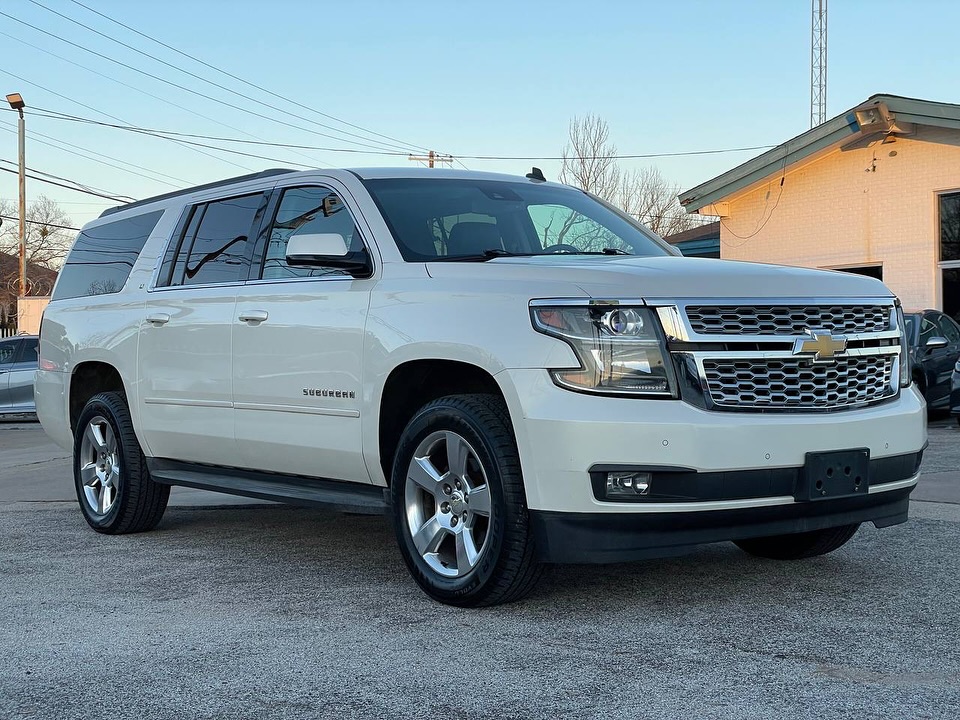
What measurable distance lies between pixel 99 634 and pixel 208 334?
2.08 metres

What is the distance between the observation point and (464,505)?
503 cm

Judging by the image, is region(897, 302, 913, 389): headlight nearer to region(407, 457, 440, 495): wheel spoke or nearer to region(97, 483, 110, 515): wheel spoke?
region(407, 457, 440, 495): wheel spoke

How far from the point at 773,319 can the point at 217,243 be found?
3.30 m

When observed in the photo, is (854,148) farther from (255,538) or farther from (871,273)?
(255,538)

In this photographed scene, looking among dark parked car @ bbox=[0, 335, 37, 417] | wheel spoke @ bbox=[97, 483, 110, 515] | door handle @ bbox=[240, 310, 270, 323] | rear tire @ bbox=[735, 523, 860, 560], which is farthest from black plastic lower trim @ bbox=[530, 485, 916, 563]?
dark parked car @ bbox=[0, 335, 37, 417]

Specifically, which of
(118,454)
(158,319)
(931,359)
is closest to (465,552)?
(158,319)

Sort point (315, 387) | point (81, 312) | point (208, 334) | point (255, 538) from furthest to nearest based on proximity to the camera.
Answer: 1. point (81, 312)
2. point (255, 538)
3. point (208, 334)
4. point (315, 387)

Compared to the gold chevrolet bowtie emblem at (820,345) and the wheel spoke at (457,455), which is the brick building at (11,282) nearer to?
the wheel spoke at (457,455)

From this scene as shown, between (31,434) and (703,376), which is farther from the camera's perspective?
(31,434)

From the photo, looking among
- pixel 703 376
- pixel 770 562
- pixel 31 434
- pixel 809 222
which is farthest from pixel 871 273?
pixel 703 376

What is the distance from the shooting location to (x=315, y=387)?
18.6 feet

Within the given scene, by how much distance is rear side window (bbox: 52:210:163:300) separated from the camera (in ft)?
24.4

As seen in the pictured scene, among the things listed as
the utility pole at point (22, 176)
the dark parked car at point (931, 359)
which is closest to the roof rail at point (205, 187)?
the dark parked car at point (931, 359)

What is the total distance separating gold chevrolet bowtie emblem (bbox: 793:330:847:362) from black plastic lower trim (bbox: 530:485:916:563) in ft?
1.89
